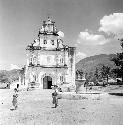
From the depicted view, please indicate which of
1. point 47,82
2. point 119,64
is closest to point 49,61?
point 47,82

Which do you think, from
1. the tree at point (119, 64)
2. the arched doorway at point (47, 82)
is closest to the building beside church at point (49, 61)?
the arched doorway at point (47, 82)

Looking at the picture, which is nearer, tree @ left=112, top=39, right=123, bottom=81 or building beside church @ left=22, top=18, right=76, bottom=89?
tree @ left=112, top=39, right=123, bottom=81

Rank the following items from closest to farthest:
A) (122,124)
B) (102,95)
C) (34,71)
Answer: (122,124)
(102,95)
(34,71)

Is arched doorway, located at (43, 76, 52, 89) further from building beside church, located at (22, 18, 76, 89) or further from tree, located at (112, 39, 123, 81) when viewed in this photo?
tree, located at (112, 39, 123, 81)

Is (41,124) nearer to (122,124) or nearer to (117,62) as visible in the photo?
(122,124)

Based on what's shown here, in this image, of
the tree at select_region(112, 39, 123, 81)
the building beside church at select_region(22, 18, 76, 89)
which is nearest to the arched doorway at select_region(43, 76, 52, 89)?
the building beside church at select_region(22, 18, 76, 89)

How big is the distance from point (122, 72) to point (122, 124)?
2027 cm

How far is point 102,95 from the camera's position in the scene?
22.5 metres

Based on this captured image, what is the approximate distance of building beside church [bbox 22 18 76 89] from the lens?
133 feet

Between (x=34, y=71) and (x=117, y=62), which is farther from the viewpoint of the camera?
(x=34, y=71)

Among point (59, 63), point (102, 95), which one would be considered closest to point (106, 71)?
point (59, 63)

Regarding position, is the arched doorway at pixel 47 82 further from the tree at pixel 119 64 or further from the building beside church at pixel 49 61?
the tree at pixel 119 64

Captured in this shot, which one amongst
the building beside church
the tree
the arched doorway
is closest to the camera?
the tree

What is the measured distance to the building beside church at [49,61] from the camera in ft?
133
